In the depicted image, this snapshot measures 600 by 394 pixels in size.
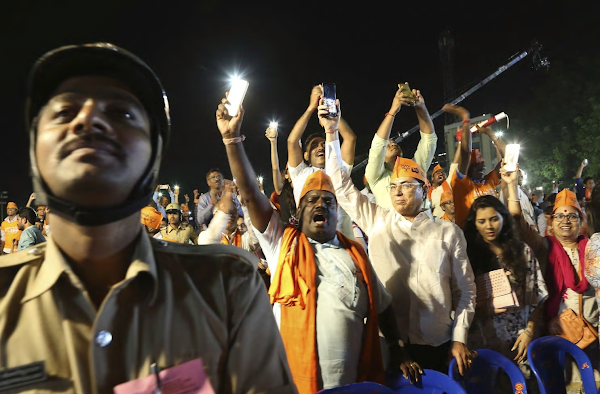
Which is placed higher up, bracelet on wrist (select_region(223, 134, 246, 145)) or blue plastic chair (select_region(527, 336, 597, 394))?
bracelet on wrist (select_region(223, 134, 246, 145))

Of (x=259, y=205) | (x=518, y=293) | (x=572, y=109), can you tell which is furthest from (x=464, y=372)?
(x=572, y=109)

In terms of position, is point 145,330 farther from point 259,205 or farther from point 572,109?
point 572,109

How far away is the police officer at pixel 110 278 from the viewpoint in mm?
1124

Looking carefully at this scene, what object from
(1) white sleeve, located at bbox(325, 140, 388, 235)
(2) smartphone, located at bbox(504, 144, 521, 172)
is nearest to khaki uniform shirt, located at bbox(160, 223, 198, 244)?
(1) white sleeve, located at bbox(325, 140, 388, 235)

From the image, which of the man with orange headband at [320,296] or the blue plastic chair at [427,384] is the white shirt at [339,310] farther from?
the blue plastic chair at [427,384]

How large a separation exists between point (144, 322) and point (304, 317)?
175cm

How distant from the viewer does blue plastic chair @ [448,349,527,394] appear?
9.81 ft

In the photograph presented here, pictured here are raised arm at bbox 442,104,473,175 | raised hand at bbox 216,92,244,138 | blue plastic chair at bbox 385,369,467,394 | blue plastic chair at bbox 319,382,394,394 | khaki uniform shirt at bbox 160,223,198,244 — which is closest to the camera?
blue plastic chair at bbox 319,382,394,394

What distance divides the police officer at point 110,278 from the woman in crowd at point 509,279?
2.79 meters

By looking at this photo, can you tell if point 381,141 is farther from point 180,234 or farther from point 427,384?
point 180,234

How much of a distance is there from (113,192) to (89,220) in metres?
0.09

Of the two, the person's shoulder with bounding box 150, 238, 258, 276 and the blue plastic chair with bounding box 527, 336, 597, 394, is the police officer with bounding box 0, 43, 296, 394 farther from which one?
the blue plastic chair with bounding box 527, 336, 597, 394

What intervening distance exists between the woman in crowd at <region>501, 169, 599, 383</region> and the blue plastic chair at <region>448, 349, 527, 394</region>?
4.06 ft

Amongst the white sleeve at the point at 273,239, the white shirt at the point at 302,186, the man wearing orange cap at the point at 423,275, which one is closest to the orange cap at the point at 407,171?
the man wearing orange cap at the point at 423,275
